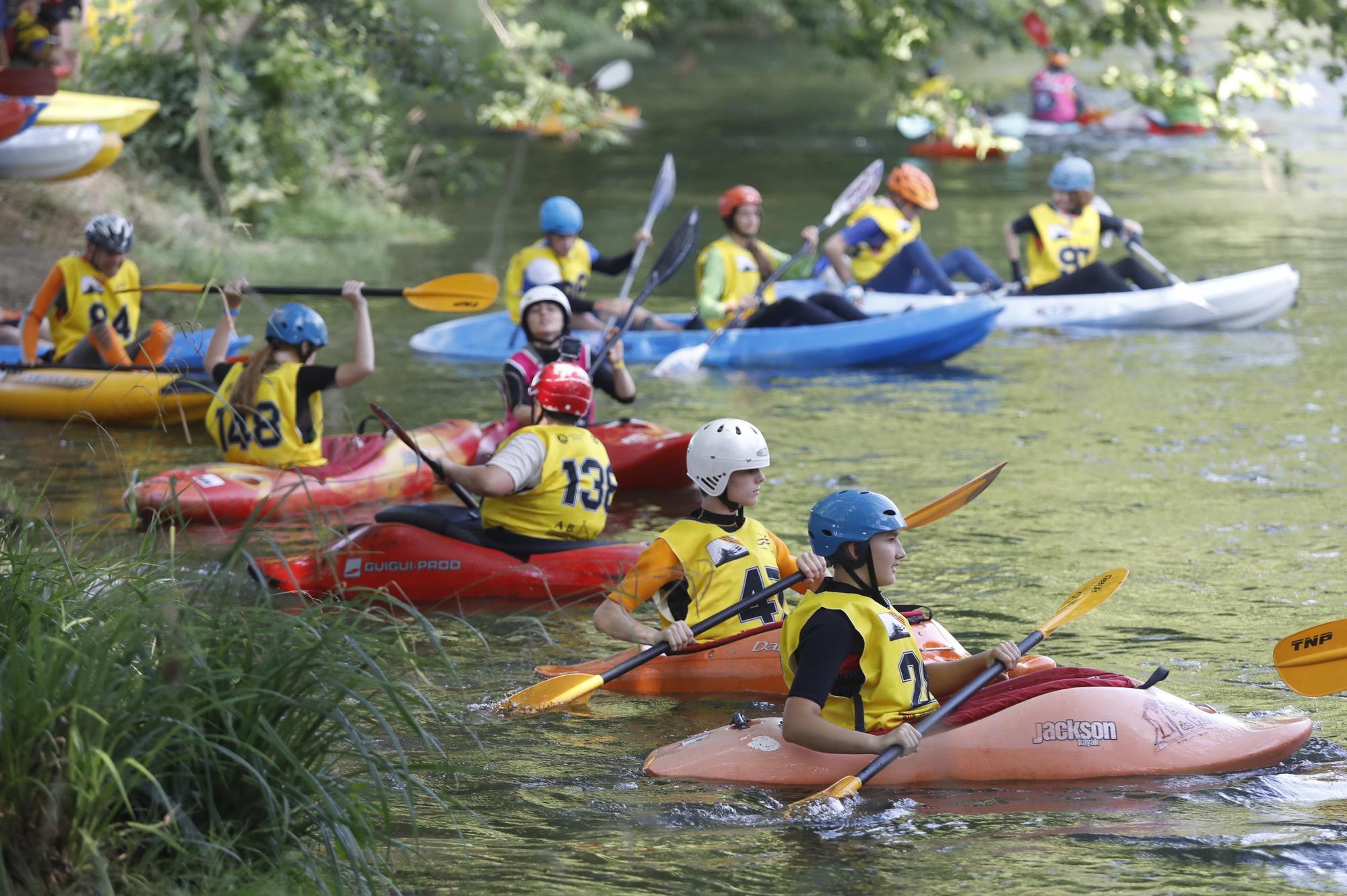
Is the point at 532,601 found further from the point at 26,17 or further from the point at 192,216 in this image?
the point at 192,216

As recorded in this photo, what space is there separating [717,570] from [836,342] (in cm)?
651

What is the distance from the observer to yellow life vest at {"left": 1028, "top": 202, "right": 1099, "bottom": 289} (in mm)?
13477

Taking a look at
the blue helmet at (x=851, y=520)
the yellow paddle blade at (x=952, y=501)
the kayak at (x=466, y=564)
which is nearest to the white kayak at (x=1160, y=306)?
the kayak at (x=466, y=564)

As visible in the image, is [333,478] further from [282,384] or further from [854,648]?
[854,648]

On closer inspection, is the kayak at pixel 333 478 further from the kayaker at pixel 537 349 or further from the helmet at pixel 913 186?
the helmet at pixel 913 186

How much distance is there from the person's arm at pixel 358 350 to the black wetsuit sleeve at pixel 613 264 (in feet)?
13.0

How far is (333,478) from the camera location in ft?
28.4

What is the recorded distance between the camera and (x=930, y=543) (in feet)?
26.7

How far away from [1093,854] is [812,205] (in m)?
15.9

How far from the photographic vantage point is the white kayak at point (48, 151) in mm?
12164

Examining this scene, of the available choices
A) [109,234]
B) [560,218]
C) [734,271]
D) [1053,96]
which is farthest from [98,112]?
[1053,96]

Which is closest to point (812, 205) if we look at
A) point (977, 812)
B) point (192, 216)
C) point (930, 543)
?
point (192, 216)

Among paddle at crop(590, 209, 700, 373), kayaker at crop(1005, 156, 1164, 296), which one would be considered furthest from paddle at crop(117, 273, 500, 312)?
kayaker at crop(1005, 156, 1164, 296)

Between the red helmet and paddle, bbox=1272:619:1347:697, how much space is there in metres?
2.91
